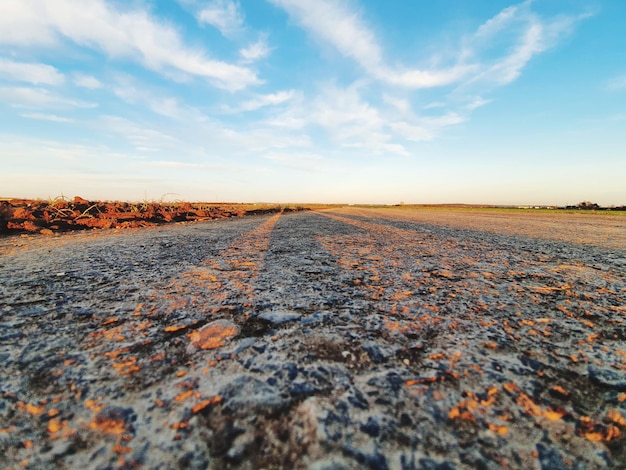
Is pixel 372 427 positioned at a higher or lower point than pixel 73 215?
lower

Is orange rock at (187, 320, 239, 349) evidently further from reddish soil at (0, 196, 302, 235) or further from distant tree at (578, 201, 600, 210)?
distant tree at (578, 201, 600, 210)

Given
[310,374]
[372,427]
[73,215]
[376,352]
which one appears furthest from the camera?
[73,215]

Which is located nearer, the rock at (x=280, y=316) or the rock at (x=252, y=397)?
the rock at (x=252, y=397)

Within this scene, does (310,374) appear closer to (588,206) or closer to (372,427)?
(372,427)

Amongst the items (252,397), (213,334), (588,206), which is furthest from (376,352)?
(588,206)

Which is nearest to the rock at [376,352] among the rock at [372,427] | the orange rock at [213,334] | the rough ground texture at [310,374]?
the rough ground texture at [310,374]

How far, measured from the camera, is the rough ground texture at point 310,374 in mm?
533

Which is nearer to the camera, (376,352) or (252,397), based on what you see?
(252,397)

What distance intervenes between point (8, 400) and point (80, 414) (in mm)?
198

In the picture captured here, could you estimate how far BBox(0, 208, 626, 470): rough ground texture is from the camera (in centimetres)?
53

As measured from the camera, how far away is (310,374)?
2.44 feet

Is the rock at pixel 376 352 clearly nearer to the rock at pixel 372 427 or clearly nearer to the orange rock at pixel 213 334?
the rock at pixel 372 427

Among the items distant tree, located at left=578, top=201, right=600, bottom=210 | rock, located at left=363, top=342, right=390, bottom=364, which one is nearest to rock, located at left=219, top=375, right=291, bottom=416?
rock, located at left=363, top=342, right=390, bottom=364

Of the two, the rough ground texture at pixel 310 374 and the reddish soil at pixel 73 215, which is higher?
the reddish soil at pixel 73 215
